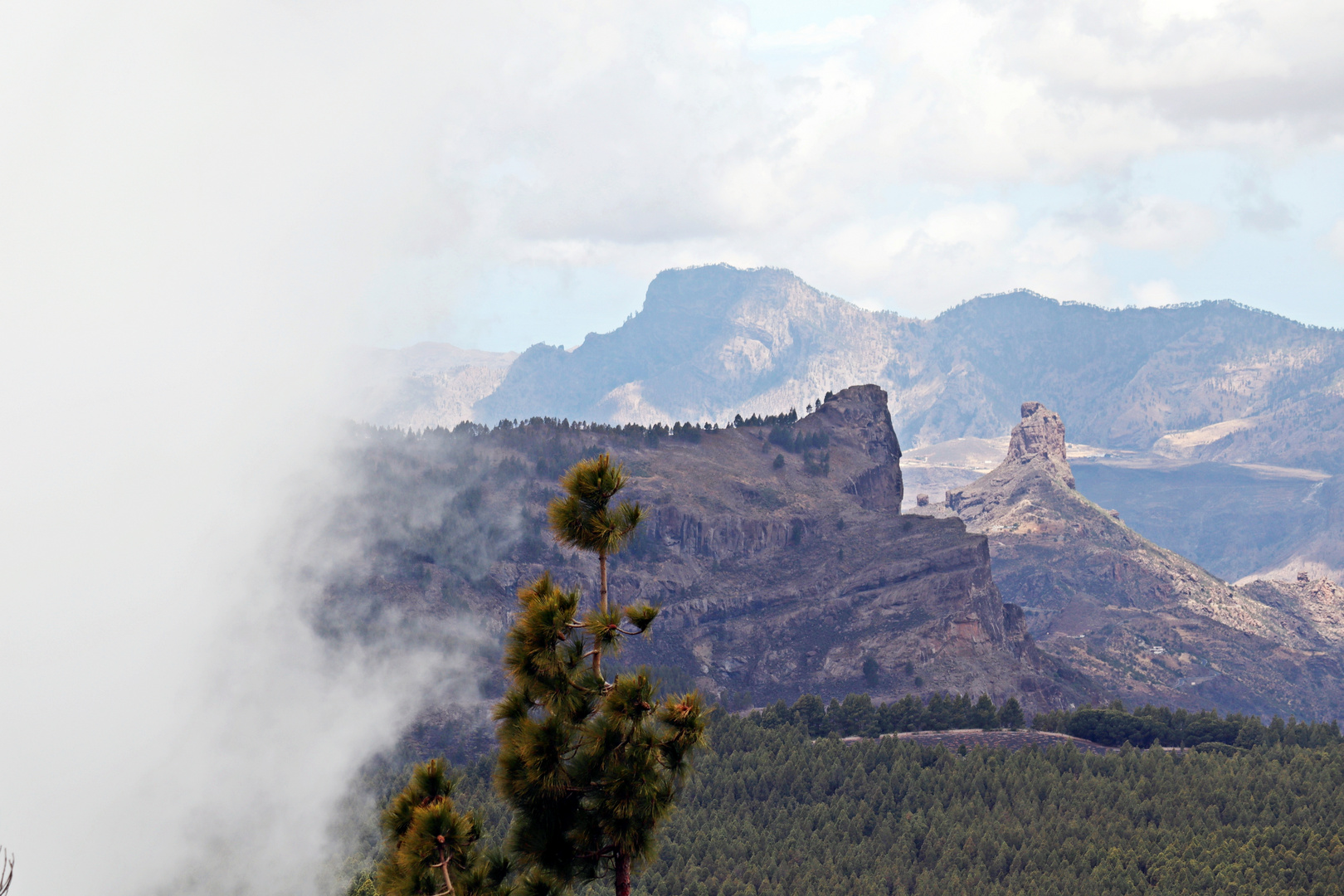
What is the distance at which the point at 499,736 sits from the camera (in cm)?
5050

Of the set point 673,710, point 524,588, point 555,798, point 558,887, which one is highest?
point 524,588

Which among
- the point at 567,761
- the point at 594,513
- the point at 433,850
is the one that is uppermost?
the point at 594,513

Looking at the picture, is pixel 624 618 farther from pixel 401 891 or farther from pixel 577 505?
pixel 401 891

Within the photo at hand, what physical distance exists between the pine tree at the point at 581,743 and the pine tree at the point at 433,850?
5.46ft

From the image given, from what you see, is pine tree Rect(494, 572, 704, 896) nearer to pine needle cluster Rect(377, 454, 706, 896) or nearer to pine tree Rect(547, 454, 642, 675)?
pine needle cluster Rect(377, 454, 706, 896)

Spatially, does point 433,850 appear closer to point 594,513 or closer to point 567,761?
point 567,761

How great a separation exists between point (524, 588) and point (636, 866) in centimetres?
1126

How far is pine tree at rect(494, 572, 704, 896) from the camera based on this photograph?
4956cm

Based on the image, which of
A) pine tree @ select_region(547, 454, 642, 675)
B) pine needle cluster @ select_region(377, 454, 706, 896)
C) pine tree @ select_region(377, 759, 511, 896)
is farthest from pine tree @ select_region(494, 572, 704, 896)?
pine tree @ select_region(377, 759, 511, 896)

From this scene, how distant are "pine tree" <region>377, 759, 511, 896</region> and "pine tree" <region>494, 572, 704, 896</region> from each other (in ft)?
5.46

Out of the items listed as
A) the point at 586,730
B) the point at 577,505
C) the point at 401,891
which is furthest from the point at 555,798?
the point at 577,505

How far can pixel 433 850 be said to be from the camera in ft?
163

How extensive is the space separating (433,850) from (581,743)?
644 cm

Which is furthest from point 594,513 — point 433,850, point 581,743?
point 433,850
